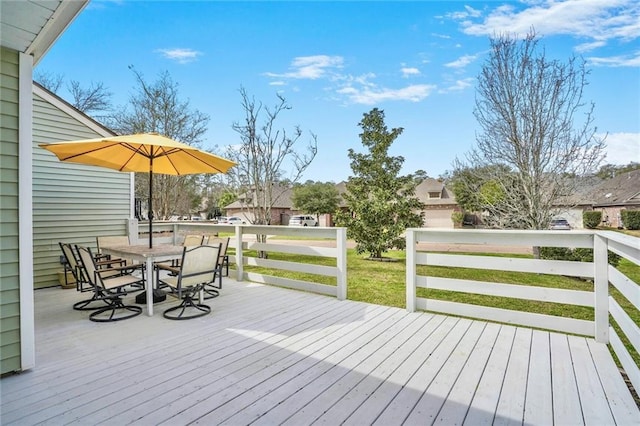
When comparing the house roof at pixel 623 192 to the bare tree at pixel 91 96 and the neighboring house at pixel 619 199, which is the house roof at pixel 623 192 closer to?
the neighboring house at pixel 619 199

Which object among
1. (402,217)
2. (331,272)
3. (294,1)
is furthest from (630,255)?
(402,217)

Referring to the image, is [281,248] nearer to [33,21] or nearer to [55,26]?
[55,26]

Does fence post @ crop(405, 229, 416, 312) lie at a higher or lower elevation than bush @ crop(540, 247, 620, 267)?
higher

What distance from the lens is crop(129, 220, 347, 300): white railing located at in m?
4.71

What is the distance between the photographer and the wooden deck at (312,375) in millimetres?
1954

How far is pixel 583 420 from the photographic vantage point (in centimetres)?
189

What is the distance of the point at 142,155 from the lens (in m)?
4.64

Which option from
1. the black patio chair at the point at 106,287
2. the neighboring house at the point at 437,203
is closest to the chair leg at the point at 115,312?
the black patio chair at the point at 106,287

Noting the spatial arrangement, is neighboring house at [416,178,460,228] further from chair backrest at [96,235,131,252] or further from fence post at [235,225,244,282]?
chair backrest at [96,235,131,252]

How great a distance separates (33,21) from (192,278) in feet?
8.97

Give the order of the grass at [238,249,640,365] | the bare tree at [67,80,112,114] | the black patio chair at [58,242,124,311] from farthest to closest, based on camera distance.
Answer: the bare tree at [67,80,112,114]
the grass at [238,249,640,365]
the black patio chair at [58,242,124,311]

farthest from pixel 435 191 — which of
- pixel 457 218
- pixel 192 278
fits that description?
pixel 192 278

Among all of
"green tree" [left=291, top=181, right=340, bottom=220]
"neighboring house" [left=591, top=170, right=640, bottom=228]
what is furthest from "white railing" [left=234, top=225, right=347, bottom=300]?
"neighboring house" [left=591, top=170, right=640, bottom=228]

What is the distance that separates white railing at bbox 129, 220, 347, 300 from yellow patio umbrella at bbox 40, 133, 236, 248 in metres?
1.36
